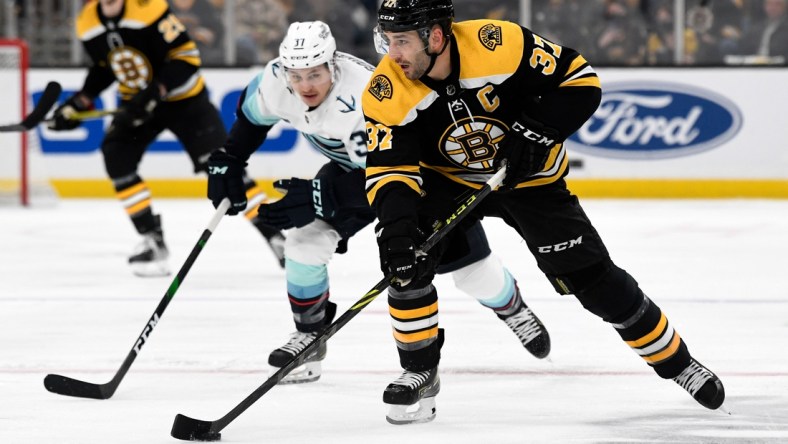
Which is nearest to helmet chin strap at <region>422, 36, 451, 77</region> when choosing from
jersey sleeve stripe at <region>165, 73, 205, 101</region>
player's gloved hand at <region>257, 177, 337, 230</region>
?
player's gloved hand at <region>257, 177, 337, 230</region>

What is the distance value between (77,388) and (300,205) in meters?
0.71

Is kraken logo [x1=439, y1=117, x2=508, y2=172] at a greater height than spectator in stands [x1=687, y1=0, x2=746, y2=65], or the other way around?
kraken logo [x1=439, y1=117, x2=508, y2=172]

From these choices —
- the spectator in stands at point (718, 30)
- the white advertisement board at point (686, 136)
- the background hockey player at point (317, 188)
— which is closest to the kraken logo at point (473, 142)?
the background hockey player at point (317, 188)

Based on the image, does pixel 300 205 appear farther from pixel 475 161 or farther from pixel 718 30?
pixel 718 30

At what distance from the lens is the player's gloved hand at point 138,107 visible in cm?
515

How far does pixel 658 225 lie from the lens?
6543mm

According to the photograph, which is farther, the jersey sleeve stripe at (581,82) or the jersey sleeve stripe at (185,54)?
the jersey sleeve stripe at (185,54)

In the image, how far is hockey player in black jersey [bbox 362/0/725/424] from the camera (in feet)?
8.55

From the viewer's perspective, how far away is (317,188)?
3211 mm

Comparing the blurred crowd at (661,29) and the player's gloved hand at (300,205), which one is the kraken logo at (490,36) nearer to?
the player's gloved hand at (300,205)

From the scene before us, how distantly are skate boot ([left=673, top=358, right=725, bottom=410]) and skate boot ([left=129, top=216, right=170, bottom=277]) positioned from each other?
2851 millimetres

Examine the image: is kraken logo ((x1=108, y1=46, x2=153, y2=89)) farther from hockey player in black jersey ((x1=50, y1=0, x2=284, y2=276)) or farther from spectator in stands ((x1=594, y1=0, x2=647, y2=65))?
spectator in stands ((x1=594, y1=0, x2=647, y2=65))

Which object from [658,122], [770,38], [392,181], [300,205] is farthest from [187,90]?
[770,38]

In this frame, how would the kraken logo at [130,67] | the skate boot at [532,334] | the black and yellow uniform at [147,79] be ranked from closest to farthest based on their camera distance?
the skate boot at [532,334] < the black and yellow uniform at [147,79] < the kraken logo at [130,67]
